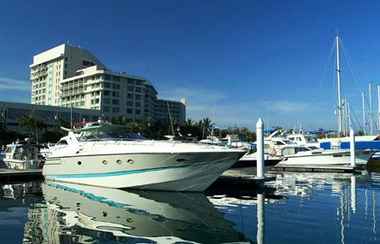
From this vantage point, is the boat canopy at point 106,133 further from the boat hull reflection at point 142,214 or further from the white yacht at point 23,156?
the white yacht at point 23,156

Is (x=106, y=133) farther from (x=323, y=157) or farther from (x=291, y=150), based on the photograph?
(x=291, y=150)

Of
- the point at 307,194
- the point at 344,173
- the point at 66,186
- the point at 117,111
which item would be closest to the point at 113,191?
the point at 66,186

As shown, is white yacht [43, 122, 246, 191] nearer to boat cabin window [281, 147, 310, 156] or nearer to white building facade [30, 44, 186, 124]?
boat cabin window [281, 147, 310, 156]

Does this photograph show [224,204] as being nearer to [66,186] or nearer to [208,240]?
[208,240]

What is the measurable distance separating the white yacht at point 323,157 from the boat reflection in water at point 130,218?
79.6 feet

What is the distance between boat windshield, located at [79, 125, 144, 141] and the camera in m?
22.9

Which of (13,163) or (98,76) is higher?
(98,76)

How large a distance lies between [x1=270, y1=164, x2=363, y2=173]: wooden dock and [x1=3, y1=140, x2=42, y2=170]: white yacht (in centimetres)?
2183

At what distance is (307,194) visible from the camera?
21.9 meters

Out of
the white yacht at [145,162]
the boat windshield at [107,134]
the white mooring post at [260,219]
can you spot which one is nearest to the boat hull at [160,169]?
the white yacht at [145,162]

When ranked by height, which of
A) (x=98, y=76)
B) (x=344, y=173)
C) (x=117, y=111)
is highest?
(x=98, y=76)

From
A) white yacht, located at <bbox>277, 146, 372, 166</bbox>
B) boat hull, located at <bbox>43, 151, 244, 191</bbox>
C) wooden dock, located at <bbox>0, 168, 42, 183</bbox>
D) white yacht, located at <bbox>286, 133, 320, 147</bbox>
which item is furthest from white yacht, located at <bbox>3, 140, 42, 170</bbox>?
A: white yacht, located at <bbox>286, 133, 320, 147</bbox>

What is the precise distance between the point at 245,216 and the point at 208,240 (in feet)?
13.8

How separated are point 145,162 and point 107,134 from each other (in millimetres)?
3815
